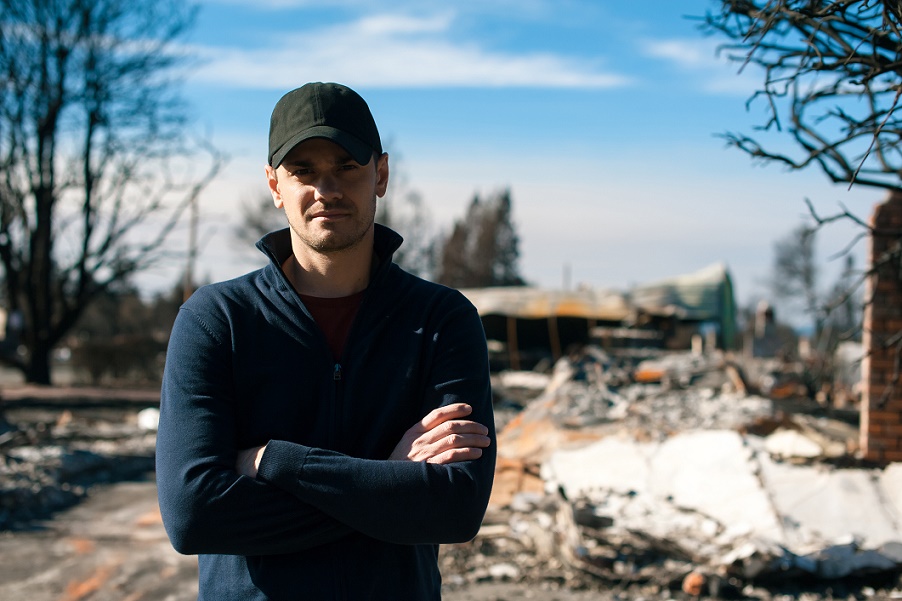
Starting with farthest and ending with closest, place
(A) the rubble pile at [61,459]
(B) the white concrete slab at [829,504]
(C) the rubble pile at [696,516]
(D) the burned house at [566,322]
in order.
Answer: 1. (D) the burned house at [566,322]
2. (A) the rubble pile at [61,459]
3. (B) the white concrete slab at [829,504]
4. (C) the rubble pile at [696,516]

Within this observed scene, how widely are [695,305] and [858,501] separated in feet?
91.7

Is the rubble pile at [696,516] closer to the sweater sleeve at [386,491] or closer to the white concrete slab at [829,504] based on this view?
the white concrete slab at [829,504]

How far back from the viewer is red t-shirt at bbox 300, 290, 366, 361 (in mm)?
2518

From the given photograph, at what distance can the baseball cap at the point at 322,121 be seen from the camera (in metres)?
2.40

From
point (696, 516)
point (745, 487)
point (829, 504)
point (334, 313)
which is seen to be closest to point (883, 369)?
point (829, 504)

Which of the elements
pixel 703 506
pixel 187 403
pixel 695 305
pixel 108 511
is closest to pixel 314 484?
pixel 187 403

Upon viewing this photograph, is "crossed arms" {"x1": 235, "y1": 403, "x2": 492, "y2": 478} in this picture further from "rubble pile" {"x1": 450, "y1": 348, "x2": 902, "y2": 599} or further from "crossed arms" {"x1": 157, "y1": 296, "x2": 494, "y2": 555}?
"rubble pile" {"x1": 450, "y1": 348, "x2": 902, "y2": 599}

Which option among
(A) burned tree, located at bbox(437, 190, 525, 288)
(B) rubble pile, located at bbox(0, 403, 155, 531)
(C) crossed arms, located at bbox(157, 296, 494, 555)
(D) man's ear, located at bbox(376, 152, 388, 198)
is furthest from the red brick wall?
(A) burned tree, located at bbox(437, 190, 525, 288)

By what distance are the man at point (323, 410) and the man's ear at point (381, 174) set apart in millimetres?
54

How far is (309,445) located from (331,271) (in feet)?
1.62

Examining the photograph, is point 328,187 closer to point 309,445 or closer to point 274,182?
point 274,182

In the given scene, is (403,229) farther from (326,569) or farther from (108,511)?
(326,569)

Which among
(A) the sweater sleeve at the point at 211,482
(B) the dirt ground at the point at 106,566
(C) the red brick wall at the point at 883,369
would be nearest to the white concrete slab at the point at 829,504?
(C) the red brick wall at the point at 883,369

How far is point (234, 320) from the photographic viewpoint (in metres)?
2.43
